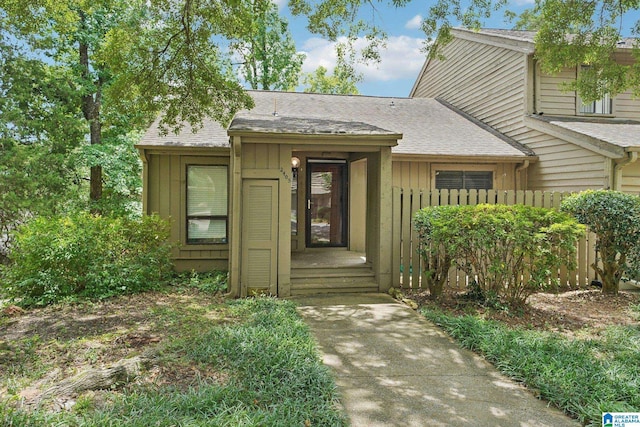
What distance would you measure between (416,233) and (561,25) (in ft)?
15.1

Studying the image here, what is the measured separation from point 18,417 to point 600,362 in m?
4.58

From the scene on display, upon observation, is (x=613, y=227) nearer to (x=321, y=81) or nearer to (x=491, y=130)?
(x=491, y=130)

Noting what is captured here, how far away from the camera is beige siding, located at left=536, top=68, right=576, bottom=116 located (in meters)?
10.3

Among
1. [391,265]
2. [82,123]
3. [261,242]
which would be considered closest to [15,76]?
[82,123]

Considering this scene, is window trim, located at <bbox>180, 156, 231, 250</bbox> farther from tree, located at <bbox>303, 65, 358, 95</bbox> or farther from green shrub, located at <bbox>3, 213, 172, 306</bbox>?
tree, located at <bbox>303, 65, 358, 95</bbox>

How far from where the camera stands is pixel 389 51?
28.6 ft

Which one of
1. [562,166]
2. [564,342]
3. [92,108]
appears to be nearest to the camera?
[564,342]

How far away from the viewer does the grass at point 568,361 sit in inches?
122

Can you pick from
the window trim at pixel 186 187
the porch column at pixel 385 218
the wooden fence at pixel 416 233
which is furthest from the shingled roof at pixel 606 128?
the window trim at pixel 186 187

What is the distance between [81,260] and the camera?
642 cm

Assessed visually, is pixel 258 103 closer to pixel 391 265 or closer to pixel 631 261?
pixel 391 265

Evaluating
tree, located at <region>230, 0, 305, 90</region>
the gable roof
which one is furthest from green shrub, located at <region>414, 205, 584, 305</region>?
tree, located at <region>230, 0, 305, 90</region>

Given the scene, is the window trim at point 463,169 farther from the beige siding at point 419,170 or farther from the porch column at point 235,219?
the porch column at point 235,219

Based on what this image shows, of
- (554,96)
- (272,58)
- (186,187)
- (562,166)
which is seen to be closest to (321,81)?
(272,58)
